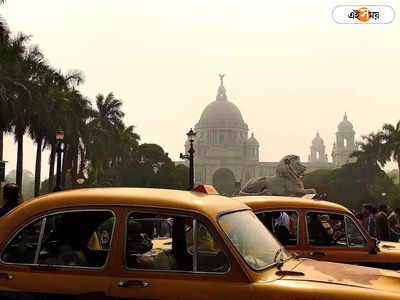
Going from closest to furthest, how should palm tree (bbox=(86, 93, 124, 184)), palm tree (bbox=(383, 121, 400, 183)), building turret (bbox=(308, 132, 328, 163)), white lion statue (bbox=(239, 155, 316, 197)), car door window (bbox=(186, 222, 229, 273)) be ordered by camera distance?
1. car door window (bbox=(186, 222, 229, 273))
2. white lion statue (bbox=(239, 155, 316, 197))
3. palm tree (bbox=(86, 93, 124, 184))
4. palm tree (bbox=(383, 121, 400, 183))
5. building turret (bbox=(308, 132, 328, 163))

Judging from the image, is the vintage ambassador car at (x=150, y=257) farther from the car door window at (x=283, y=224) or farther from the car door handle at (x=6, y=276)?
the car door window at (x=283, y=224)

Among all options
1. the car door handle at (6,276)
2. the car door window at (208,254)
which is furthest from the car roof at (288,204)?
the car door handle at (6,276)

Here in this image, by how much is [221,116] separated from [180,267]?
472 ft

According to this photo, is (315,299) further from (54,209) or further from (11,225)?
(11,225)

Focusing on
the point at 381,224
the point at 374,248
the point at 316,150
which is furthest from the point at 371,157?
the point at 316,150

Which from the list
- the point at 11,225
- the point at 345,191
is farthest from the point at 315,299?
the point at 345,191

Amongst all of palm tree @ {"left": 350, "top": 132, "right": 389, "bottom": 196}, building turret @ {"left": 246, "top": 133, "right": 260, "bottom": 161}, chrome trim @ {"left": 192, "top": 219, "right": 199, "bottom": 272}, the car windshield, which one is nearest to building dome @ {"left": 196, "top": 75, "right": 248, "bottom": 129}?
building turret @ {"left": 246, "top": 133, "right": 260, "bottom": 161}

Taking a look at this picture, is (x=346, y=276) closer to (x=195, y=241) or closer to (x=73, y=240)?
(x=195, y=241)

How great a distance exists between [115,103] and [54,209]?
50742 mm

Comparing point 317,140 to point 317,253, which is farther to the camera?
point 317,140

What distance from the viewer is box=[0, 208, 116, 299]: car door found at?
4.24m

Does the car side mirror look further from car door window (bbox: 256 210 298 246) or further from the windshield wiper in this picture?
the windshield wiper

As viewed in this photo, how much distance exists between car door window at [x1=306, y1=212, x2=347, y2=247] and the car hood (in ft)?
6.52

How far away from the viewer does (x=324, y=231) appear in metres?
6.95
